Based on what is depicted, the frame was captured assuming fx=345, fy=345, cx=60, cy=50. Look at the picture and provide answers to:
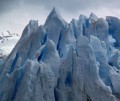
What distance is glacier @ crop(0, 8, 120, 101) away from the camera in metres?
19.9

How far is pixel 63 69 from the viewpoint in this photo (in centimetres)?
2108

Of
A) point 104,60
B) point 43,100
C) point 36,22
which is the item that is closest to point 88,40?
point 104,60

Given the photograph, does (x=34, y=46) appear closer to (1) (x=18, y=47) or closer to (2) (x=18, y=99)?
(1) (x=18, y=47)

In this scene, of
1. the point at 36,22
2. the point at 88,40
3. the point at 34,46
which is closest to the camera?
the point at 88,40

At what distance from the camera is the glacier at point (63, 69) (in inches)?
782

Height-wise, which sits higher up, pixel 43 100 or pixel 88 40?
pixel 88 40

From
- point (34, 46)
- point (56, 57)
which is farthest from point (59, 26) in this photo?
point (56, 57)

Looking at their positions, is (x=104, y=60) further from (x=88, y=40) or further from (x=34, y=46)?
(x=34, y=46)

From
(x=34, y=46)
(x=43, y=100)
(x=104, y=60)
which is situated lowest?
(x=43, y=100)

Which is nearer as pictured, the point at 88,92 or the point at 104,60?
the point at 88,92

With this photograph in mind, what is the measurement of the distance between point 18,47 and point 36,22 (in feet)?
11.8

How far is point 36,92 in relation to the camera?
19844mm

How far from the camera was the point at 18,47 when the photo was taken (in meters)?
25.1

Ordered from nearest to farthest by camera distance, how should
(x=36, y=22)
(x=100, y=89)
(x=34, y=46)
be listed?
(x=100, y=89)
(x=34, y=46)
(x=36, y=22)
